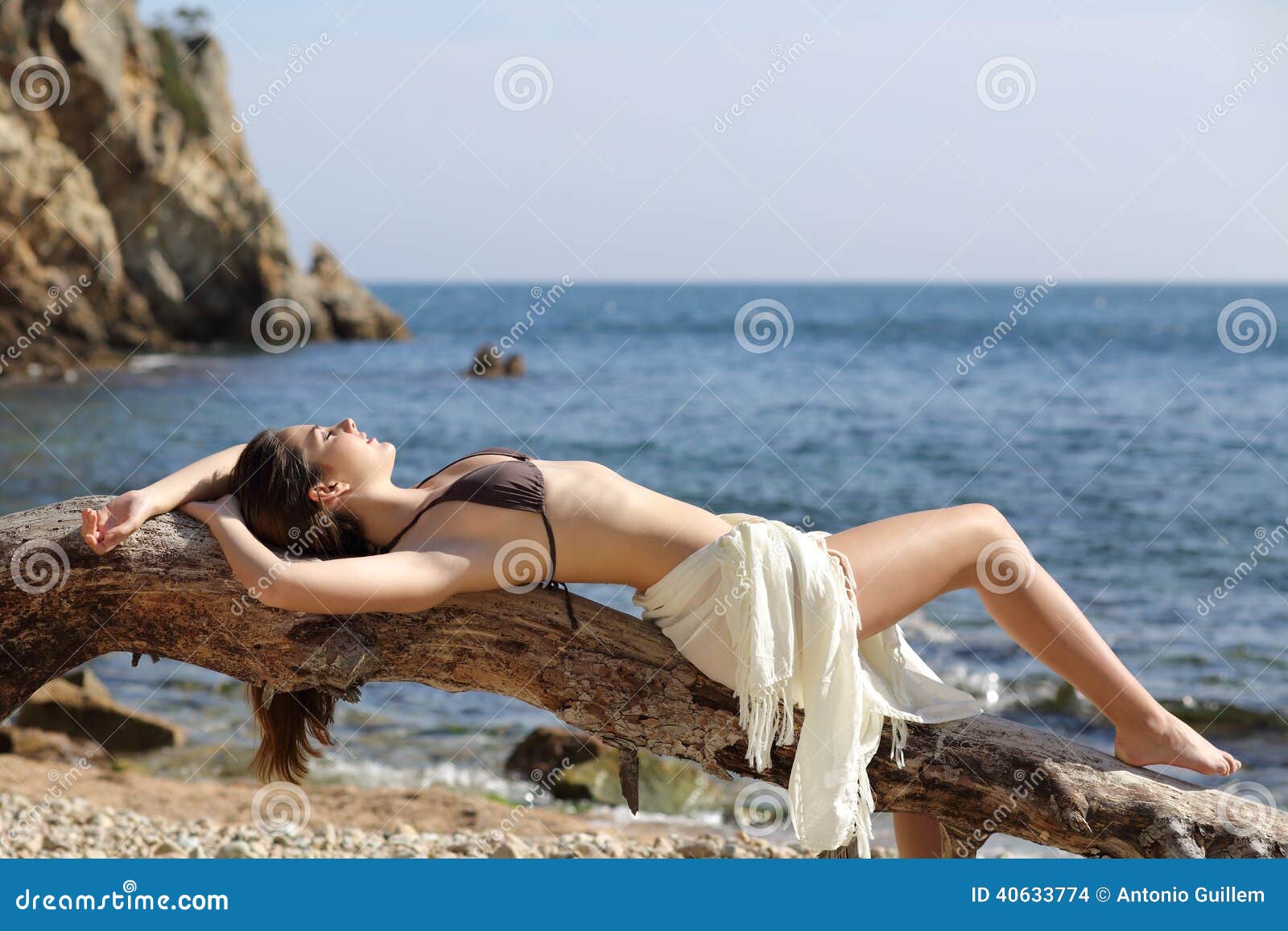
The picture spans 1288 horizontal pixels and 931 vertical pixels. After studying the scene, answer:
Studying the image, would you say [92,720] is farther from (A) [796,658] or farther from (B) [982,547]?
(B) [982,547]

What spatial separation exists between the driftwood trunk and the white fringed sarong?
0.09m

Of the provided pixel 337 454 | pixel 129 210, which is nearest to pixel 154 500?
pixel 337 454

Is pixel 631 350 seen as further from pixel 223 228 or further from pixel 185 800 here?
pixel 185 800

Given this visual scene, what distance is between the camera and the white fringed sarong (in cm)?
331

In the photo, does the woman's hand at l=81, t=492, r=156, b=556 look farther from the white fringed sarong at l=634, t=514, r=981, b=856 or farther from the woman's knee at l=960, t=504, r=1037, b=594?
the woman's knee at l=960, t=504, r=1037, b=594

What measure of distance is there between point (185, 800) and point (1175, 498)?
39.7 feet

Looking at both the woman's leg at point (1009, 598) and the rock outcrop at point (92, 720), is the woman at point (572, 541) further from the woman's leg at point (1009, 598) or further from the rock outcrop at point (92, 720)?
the rock outcrop at point (92, 720)

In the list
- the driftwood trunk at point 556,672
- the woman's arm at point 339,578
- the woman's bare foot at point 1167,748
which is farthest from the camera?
the woman's bare foot at point 1167,748

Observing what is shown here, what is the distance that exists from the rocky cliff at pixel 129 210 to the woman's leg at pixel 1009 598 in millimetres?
27571

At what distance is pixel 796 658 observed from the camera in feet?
11.1

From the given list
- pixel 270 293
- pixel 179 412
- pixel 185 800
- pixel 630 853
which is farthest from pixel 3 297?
pixel 630 853

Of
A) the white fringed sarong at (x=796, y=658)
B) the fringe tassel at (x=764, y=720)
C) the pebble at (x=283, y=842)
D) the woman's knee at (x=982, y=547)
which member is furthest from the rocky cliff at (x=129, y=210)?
the woman's knee at (x=982, y=547)

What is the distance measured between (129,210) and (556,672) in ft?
120

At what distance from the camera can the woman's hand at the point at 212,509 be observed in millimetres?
3287
